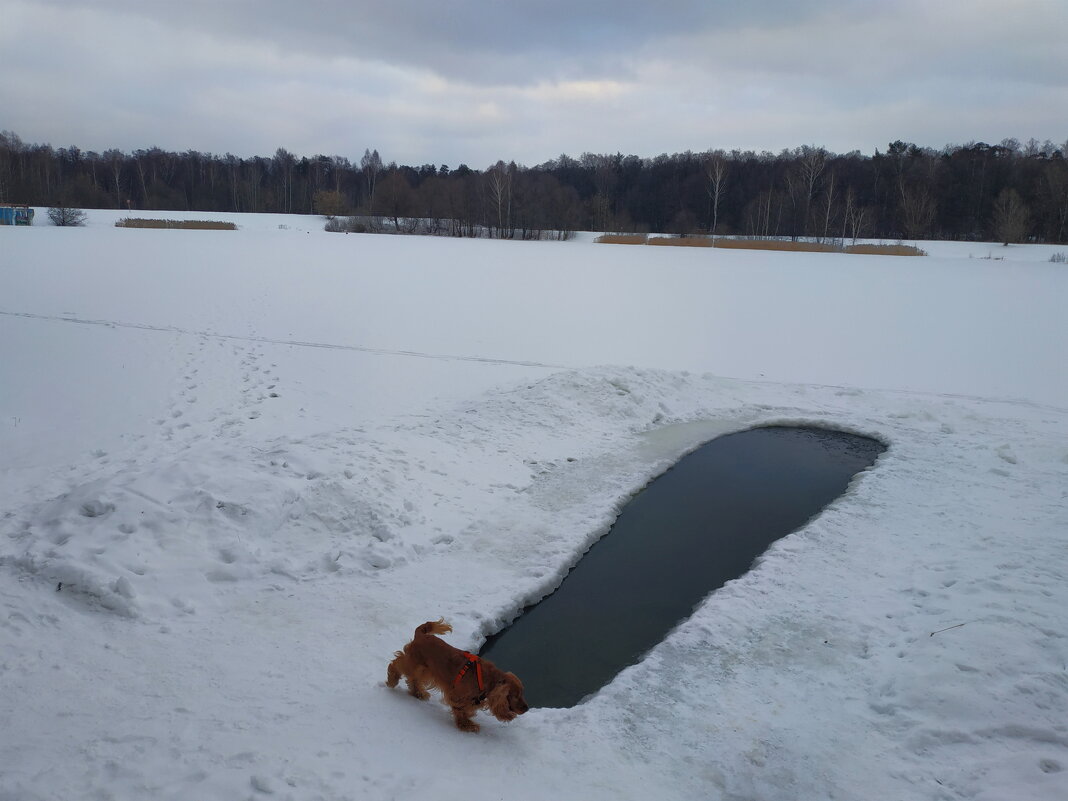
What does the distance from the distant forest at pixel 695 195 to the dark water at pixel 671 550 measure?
143 ft

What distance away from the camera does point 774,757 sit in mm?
3189

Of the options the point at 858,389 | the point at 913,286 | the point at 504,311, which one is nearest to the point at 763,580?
the point at 858,389

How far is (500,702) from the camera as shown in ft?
10.1

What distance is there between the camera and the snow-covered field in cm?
301

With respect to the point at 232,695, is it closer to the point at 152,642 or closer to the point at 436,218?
the point at 152,642

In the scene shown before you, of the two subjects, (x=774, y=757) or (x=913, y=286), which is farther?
(x=913, y=286)

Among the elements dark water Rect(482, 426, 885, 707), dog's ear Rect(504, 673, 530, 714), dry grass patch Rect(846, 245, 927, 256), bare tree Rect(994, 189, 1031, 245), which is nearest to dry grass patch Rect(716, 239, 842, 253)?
dry grass patch Rect(846, 245, 927, 256)

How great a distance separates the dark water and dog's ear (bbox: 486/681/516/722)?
0.68m

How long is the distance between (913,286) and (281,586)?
2175 cm

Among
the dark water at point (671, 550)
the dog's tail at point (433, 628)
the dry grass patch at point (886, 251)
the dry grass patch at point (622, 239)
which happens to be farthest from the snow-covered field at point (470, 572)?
the dry grass patch at point (622, 239)

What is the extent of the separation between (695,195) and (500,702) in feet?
222

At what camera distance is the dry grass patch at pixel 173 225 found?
3803 cm

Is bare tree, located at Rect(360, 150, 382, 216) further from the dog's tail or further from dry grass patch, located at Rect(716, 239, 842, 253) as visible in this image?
the dog's tail

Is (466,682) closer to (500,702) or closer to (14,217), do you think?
(500,702)
